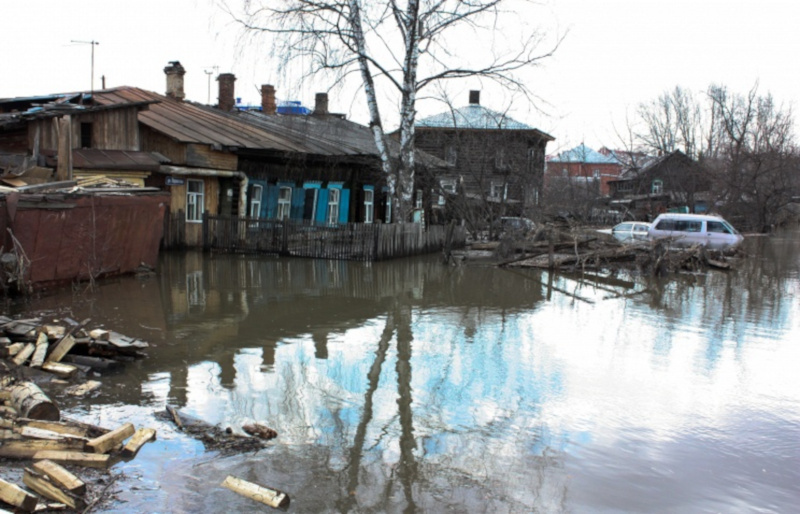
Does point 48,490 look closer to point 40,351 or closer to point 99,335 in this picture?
point 40,351

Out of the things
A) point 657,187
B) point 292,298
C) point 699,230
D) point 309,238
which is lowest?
point 292,298

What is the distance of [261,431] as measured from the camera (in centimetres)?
545

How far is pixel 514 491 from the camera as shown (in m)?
4.70

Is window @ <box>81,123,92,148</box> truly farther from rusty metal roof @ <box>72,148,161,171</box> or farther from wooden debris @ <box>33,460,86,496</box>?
wooden debris @ <box>33,460,86,496</box>

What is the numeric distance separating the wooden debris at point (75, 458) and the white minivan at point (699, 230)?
22.5m

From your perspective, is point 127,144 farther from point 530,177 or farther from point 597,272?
point 530,177

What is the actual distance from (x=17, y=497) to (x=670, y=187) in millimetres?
49513

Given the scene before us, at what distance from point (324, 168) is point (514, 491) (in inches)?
850

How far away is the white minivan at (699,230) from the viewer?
79.1 ft

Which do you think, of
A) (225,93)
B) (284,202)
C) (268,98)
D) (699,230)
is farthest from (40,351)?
(268,98)

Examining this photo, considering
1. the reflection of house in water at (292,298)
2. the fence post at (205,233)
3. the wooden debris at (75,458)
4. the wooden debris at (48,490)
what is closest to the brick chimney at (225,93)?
the fence post at (205,233)

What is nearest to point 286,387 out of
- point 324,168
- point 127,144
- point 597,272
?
point 597,272

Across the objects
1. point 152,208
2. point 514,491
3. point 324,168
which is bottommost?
point 514,491

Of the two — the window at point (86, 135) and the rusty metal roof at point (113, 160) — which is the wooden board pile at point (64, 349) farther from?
the window at point (86, 135)
